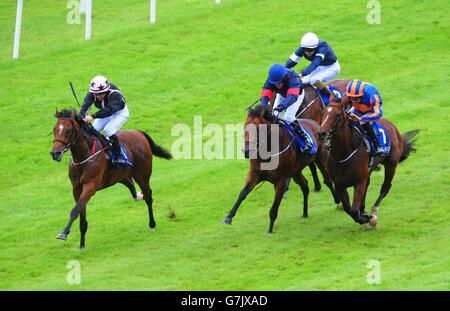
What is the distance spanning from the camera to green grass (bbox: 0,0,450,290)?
1388cm

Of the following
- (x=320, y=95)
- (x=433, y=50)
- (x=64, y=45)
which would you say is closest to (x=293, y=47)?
(x=433, y=50)

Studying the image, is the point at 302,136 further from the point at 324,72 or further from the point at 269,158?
the point at 324,72

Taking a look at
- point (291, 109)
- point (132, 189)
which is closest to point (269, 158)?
point (291, 109)

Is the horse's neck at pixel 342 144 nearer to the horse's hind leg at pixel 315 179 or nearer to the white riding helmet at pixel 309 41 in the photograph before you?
the horse's hind leg at pixel 315 179

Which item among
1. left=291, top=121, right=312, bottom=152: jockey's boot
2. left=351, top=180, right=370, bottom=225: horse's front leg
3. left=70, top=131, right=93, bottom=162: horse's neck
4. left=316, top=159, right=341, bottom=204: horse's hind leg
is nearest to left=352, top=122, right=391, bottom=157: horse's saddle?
left=351, top=180, right=370, bottom=225: horse's front leg

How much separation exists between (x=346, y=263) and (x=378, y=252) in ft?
2.12

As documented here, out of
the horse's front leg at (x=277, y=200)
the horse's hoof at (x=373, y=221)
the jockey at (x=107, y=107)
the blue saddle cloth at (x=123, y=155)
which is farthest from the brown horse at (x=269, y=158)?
the jockey at (x=107, y=107)

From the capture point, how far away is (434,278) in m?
12.6

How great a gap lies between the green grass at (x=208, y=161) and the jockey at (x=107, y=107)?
1.57 meters

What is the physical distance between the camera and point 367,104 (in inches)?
601

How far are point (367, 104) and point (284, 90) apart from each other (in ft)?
4.64

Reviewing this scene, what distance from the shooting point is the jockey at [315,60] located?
685 inches

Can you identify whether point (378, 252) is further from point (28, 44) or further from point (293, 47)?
point (28, 44)

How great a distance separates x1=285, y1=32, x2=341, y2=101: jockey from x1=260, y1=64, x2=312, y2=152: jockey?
42.2 inches
